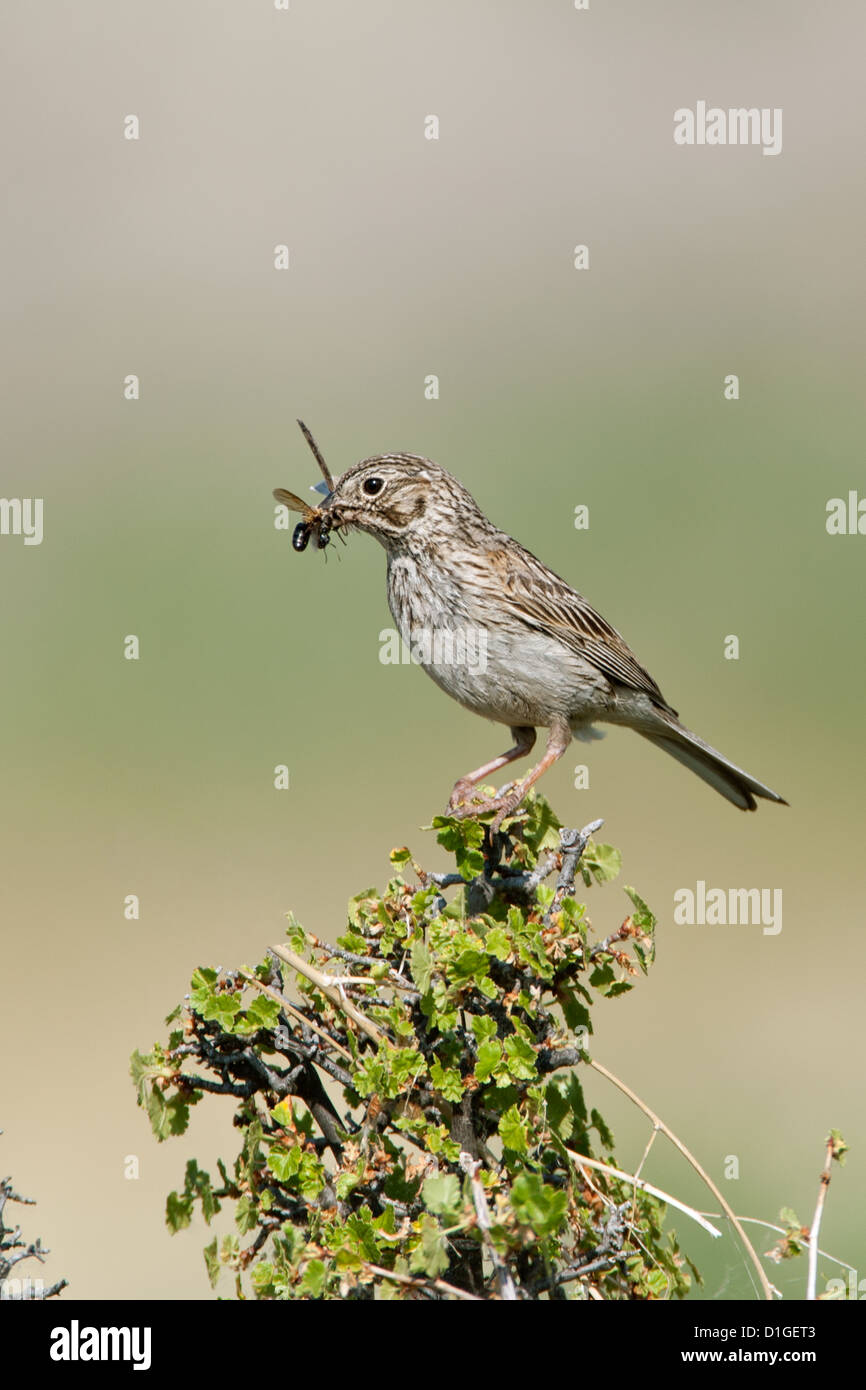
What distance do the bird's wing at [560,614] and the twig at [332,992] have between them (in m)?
2.48

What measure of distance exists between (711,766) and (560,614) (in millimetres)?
799

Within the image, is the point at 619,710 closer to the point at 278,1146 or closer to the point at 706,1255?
the point at 706,1255

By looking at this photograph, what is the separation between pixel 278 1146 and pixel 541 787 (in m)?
6.39

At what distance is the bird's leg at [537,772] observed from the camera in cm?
327

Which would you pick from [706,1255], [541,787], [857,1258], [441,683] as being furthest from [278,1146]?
[541,787]

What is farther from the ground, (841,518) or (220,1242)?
(841,518)

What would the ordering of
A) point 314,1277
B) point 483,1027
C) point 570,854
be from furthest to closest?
point 570,854
point 483,1027
point 314,1277

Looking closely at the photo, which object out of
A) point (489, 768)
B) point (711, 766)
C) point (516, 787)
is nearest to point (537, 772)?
point (516, 787)

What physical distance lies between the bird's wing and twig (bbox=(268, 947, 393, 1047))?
8.13 ft

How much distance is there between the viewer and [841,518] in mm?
11805

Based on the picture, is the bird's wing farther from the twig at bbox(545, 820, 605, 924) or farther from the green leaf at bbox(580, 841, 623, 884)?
the twig at bbox(545, 820, 605, 924)

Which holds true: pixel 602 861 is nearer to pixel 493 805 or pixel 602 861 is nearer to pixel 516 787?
pixel 493 805

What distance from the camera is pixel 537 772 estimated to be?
4.11 m

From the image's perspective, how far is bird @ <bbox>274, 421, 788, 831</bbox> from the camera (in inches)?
188
